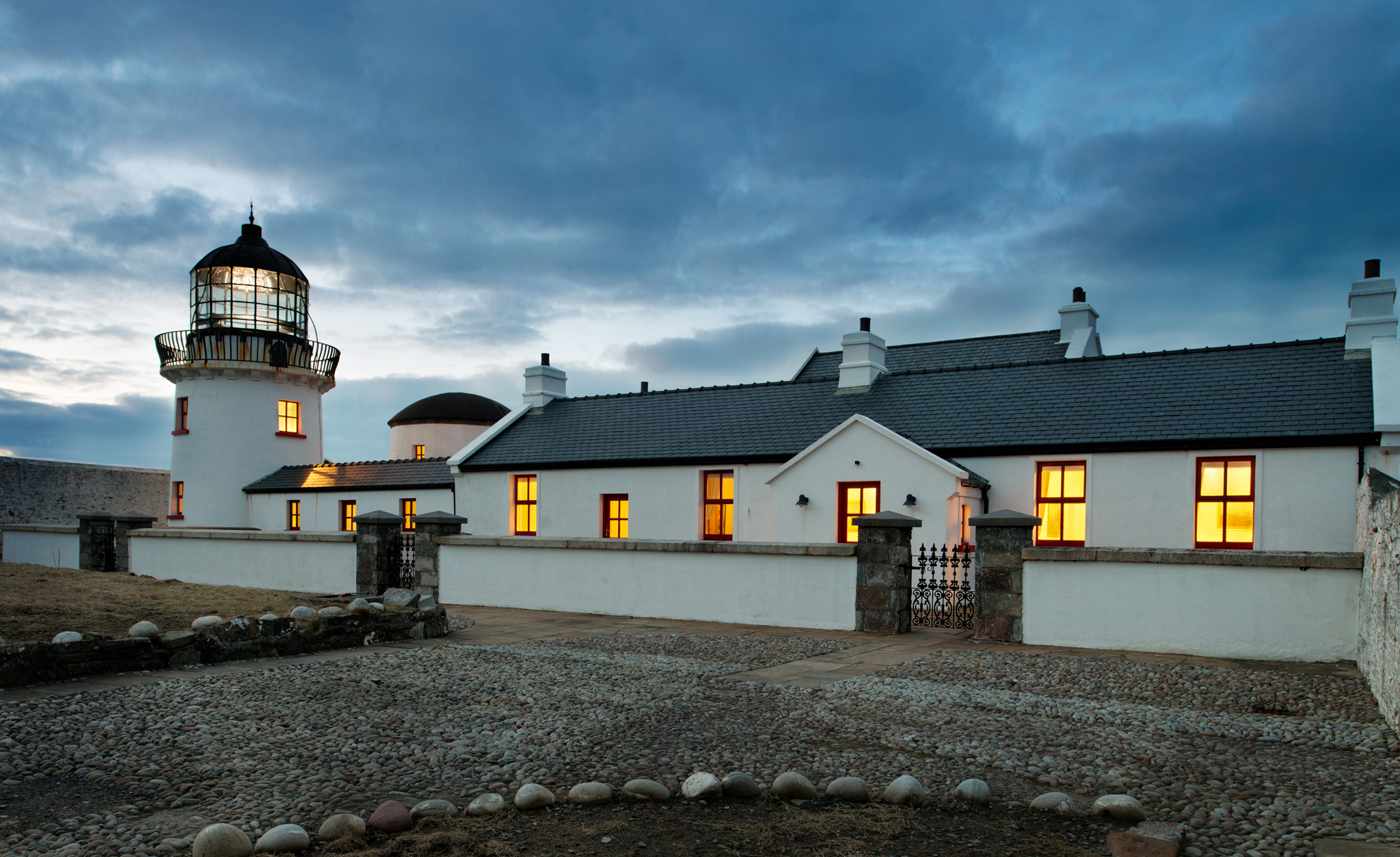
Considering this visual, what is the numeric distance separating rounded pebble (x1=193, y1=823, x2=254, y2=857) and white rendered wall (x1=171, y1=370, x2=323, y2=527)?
2740cm

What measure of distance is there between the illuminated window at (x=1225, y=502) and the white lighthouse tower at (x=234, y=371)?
25931 millimetres

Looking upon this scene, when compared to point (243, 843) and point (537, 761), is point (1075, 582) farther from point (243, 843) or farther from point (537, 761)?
point (243, 843)

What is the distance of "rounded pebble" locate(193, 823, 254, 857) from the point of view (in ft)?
13.1

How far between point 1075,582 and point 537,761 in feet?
26.8

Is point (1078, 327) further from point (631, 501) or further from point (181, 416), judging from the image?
point (181, 416)

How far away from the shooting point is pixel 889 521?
483 inches

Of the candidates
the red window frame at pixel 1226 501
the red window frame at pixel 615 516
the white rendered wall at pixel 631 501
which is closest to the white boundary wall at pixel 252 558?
the white rendered wall at pixel 631 501

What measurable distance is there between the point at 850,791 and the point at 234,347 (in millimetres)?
27960

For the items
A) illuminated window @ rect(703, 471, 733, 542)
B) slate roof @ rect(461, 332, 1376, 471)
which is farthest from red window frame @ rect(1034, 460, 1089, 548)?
illuminated window @ rect(703, 471, 733, 542)

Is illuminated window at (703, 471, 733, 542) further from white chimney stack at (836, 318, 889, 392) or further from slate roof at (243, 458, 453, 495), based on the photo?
slate roof at (243, 458, 453, 495)

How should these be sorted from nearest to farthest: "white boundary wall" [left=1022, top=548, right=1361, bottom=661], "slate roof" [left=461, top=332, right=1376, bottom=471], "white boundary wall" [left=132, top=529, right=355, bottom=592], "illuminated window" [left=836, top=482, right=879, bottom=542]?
"white boundary wall" [left=1022, top=548, right=1361, bottom=661] < "slate roof" [left=461, top=332, right=1376, bottom=471] < "illuminated window" [left=836, top=482, right=879, bottom=542] < "white boundary wall" [left=132, top=529, right=355, bottom=592]

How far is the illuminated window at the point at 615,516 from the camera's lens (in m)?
20.6

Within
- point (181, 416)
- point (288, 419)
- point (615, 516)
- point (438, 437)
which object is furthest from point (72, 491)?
point (615, 516)

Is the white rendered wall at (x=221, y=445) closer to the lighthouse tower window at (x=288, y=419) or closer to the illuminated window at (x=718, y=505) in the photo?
the lighthouse tower window at (x=288, y=419)
